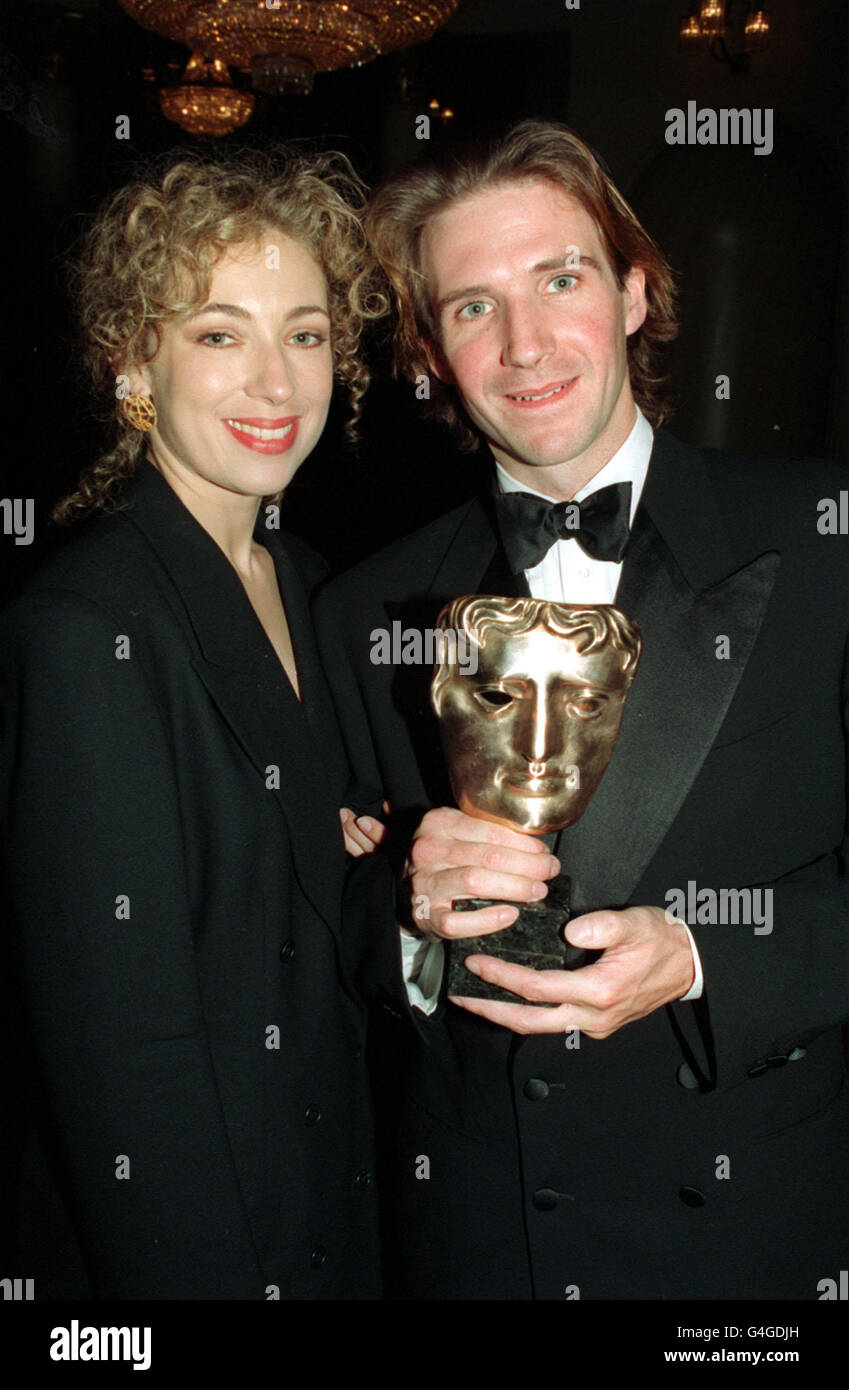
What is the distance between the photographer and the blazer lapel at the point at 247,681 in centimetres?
196

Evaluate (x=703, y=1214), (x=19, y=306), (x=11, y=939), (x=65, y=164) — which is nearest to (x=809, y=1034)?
(x=703, y=1214)

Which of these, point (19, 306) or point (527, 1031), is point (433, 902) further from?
point (19, 306)

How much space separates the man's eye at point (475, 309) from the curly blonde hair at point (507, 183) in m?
0.13

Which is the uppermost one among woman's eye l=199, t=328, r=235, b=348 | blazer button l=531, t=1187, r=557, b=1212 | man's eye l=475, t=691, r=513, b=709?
woman's eye l=199, t=328, r=235, b=348

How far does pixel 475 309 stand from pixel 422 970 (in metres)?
1.18

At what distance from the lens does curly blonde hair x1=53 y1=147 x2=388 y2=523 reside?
6.79 ft

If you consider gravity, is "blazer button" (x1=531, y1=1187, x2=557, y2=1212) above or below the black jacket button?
below

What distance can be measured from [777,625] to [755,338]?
4856 millimetres

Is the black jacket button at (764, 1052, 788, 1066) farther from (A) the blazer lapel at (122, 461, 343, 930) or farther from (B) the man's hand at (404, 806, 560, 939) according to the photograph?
(A) the blazer lapel at (122, 461, 343, 930)

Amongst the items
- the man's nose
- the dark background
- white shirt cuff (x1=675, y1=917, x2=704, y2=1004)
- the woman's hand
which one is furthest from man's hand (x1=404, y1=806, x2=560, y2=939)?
the dark background

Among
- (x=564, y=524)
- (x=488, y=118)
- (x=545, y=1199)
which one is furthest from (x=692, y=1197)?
(x=488, y=118)

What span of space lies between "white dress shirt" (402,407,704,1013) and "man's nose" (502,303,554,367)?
23 cm

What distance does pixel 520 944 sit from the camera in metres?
1.65

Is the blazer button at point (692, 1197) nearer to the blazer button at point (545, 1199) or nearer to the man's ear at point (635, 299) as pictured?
the blazer button at point (545, 1199)
